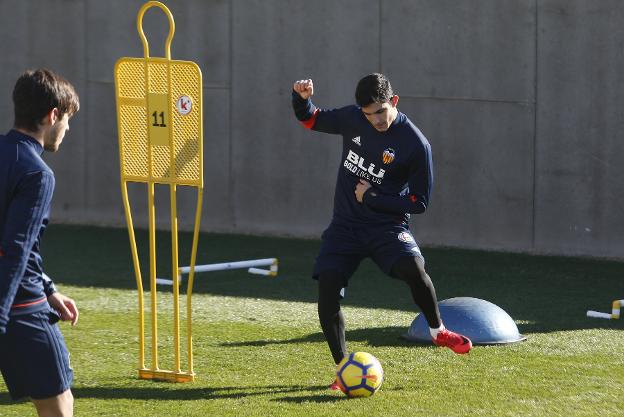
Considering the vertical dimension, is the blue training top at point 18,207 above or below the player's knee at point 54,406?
above

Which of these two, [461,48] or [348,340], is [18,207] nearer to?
[348,340]

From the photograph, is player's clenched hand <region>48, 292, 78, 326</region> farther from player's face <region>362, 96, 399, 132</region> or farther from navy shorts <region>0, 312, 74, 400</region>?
player's face <region>362, 96, 399, 132</region>

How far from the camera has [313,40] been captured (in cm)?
1295

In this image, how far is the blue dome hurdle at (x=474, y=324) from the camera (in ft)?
25.2

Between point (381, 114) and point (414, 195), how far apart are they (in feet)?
1.63

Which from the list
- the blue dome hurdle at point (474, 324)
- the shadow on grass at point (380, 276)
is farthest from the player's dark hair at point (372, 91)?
the shadow on grass at point (380, 276)

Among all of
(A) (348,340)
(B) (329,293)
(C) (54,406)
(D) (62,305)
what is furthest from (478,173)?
(C) (54,406)

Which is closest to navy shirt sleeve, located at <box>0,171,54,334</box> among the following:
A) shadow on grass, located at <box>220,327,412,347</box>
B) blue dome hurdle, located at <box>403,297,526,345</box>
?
shadow on grass, located at <box>220,327,412,347</box>

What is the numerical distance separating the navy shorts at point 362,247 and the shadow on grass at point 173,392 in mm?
674

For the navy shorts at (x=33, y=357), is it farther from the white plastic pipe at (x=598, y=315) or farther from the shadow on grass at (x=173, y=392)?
the white plastic pipe at (x=598, y=315)

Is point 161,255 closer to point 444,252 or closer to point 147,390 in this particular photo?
point 444,252

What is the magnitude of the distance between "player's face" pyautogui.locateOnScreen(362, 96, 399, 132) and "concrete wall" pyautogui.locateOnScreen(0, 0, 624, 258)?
223 inches

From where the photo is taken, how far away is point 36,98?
440cm

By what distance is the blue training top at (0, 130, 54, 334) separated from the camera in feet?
13.8
